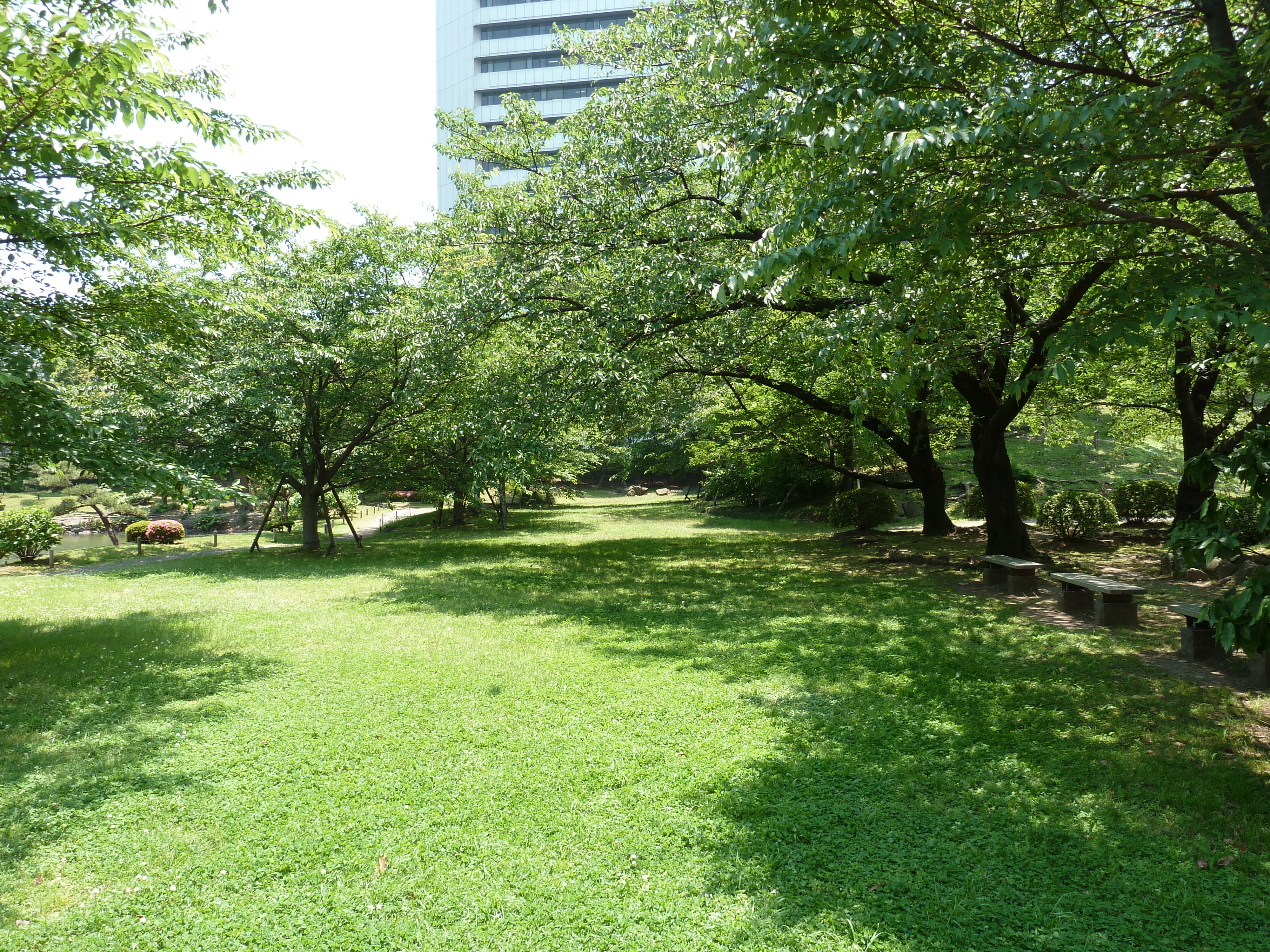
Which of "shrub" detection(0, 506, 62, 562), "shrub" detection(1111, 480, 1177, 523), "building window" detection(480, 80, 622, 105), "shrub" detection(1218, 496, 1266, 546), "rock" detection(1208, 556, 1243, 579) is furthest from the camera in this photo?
"building window" detection(480, 80, 622, 105)

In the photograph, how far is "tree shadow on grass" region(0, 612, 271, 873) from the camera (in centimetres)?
415

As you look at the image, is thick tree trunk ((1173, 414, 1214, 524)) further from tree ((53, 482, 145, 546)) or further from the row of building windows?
tree ((53, 482, 145, 546))

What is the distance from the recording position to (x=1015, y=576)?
386 inches

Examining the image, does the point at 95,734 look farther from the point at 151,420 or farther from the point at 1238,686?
the point at 151,420

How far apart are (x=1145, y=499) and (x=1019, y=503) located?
118 inches

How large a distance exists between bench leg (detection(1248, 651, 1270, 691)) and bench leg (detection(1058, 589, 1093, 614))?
2.51 m

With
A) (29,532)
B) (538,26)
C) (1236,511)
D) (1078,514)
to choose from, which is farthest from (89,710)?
(538,26)

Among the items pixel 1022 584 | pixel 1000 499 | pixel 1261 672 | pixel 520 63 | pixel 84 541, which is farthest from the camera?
pixel 520 63

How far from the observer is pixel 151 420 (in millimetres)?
14117

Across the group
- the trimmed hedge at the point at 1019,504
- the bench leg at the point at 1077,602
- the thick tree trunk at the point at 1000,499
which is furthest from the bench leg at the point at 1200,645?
the trimmed hedge at the point at 1019,504

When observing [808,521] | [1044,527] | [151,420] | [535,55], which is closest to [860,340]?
[1044,527]

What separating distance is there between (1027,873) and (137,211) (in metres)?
9.88

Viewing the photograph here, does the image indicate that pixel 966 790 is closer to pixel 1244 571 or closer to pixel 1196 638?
pixel 1196 638

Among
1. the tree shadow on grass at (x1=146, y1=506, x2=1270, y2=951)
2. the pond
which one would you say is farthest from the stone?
the pond
